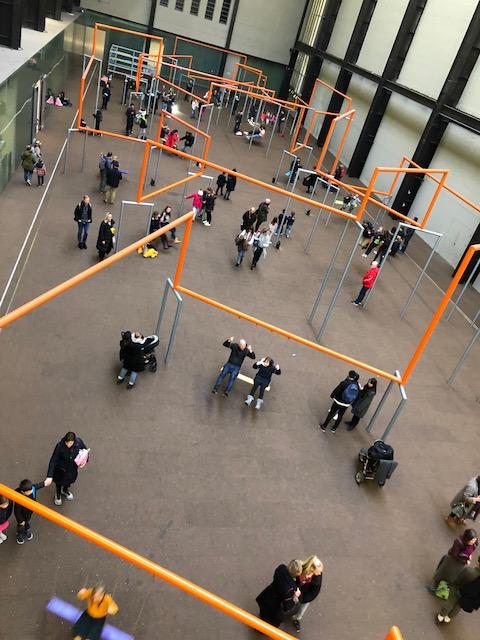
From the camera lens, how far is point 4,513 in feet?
20.8

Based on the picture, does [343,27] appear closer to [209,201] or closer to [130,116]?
[130,116]

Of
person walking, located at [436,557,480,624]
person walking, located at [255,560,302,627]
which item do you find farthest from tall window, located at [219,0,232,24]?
person walking, located at [255,560,302,627]

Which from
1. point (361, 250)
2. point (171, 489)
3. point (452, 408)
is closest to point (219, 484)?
point (171, 489)

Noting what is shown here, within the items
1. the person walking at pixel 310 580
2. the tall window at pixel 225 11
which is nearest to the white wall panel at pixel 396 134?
the tall window at pixel 225 11

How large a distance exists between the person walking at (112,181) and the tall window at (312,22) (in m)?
26.5

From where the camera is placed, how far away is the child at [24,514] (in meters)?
6.31

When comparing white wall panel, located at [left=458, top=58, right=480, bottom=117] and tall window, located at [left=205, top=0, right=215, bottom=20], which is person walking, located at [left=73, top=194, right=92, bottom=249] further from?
tall window, located at [left=205, top=0, right=215, bottom=20]

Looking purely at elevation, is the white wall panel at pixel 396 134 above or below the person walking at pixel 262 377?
above

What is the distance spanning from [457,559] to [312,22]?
39.4 metres

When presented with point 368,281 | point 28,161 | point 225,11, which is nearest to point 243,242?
point 368,281

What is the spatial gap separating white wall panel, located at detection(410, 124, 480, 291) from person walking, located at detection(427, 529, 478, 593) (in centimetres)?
1378

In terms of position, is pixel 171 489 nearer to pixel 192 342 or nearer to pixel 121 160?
pixel 192 342

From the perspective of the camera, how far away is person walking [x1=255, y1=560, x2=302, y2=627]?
20.2 ft

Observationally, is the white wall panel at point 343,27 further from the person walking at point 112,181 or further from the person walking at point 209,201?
the person walking at point 112,181
